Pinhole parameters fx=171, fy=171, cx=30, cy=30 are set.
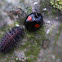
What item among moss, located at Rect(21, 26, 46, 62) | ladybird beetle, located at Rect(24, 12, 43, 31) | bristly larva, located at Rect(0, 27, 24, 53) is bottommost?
moss, located at Rect(21, 26, 46, 62)

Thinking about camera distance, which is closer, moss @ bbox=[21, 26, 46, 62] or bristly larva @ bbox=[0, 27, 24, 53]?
bristly larva @ bbox=[0, 27, 24, 53]

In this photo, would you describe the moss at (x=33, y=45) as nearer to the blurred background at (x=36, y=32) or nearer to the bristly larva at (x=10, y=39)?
the blurred background at (x=36, y=32)

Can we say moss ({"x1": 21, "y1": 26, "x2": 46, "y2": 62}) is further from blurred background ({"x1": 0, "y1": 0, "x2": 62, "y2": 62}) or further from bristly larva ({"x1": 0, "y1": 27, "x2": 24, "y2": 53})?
bristly larva ({"x1": 0, "y1": 27, "x2": 24, "y2": 53})

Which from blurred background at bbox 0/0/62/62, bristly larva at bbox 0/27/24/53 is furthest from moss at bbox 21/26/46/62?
bristly larva at bbox 0/27/24/53

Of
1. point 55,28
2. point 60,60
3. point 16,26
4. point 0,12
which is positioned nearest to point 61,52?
point 60,60

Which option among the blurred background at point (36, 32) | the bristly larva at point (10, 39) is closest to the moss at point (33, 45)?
the blurred background at point (36, 32)

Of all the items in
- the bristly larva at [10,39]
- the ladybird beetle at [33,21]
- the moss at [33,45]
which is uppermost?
the ladybird beetle at [33,21]

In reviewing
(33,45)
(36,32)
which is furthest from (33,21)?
(33,45)
